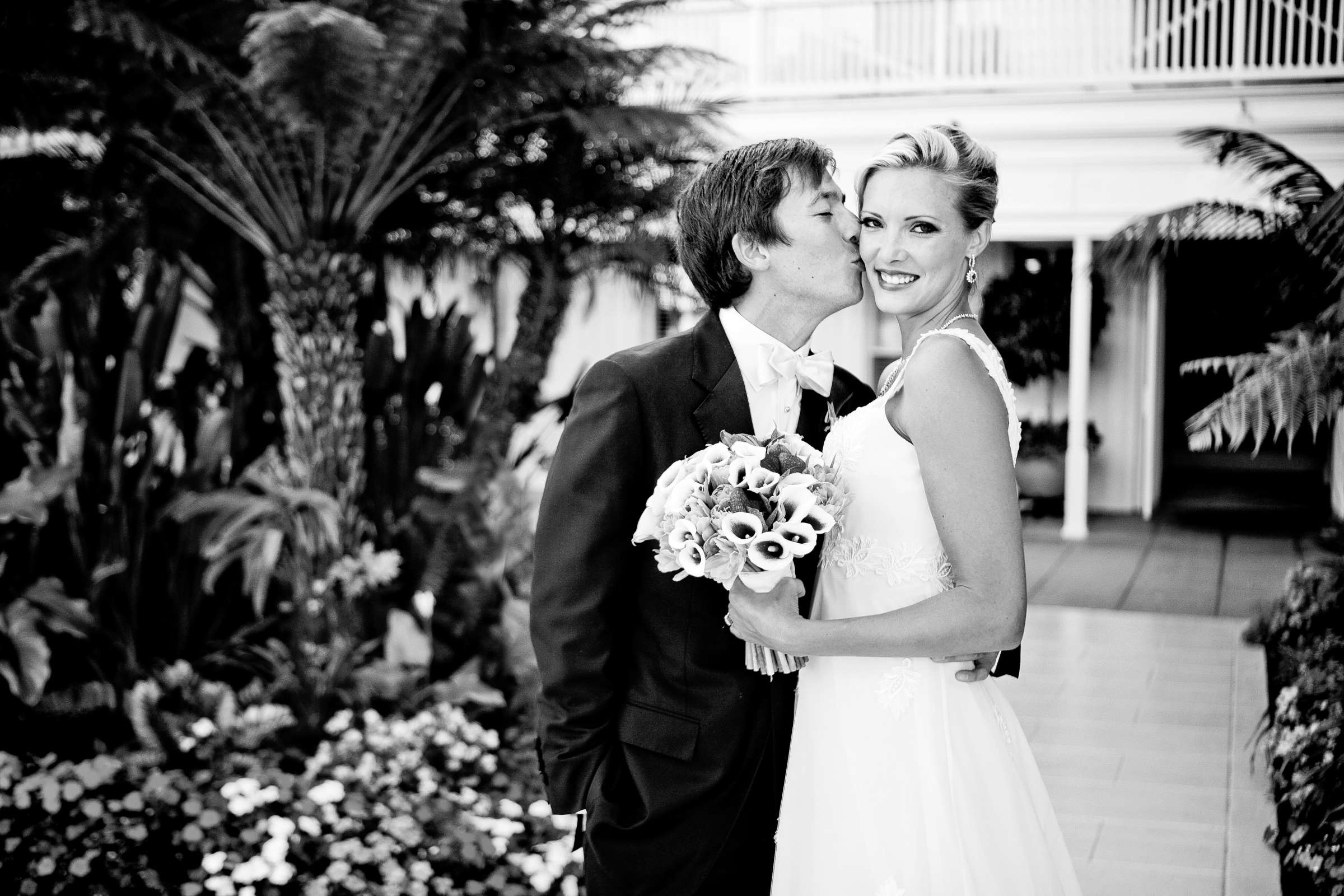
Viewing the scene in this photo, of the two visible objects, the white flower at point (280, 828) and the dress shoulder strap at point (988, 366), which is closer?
the dress shoulder strap at point (988, 366)

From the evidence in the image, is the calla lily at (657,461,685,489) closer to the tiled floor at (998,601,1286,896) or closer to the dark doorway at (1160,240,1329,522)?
the tiled floor at (998,601,1286,896)

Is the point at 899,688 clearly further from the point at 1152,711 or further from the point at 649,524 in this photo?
the point at 1152,711

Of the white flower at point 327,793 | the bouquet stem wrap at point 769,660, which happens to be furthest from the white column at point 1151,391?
the bouquet stem wrap at point 769,660

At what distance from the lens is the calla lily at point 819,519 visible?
2.04m

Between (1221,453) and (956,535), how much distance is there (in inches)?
748

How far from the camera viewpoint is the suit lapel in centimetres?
242

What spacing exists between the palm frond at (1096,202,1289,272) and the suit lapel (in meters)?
6.30

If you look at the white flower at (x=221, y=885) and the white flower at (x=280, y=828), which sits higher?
the white flower at (x=280, y=828)

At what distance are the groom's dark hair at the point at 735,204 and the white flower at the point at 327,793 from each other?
2.40 meters

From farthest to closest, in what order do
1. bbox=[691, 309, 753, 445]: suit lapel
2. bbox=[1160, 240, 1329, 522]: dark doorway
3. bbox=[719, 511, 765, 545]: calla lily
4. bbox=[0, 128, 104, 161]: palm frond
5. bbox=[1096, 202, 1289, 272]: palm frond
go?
bbox=[1160, 240, 1329, 522]: dark doorway → bbox=[1096, 202, 1289, 272]: palm frond → bbox=[0, 128, 104, 161]: palm frond → bbox=[691, 309, 753, 445]: suit lapel → bbox=[719, 511, 765, 545]: calla lily

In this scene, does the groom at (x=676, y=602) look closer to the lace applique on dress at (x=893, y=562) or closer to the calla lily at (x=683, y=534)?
the lace applique on dress at (x=893, y=562)

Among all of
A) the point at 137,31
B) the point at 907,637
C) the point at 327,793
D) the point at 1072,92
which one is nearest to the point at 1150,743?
the point at 327,793

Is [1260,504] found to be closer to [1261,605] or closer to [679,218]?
[1261,605]

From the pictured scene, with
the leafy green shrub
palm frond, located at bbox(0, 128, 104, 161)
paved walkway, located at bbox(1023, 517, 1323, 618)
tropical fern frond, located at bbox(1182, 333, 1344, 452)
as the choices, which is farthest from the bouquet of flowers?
paved walkway, located at bbox(1023, 517, 1323, 618)
